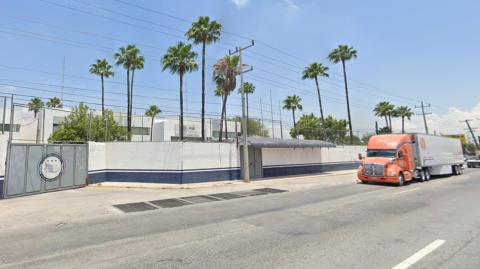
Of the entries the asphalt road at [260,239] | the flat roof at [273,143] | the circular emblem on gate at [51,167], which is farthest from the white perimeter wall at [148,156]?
the asphalt road at [260,239]

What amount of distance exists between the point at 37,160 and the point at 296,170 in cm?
1924

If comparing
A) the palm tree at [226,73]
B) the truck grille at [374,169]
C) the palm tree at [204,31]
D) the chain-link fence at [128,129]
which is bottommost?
the truck grille at [374,169]

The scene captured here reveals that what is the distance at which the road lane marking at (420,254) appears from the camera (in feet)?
15.8

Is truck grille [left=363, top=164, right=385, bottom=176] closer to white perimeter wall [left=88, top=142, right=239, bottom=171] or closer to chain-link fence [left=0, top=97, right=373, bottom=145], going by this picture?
chain-link fence [left=0, top=97, right=373, bottom=145]

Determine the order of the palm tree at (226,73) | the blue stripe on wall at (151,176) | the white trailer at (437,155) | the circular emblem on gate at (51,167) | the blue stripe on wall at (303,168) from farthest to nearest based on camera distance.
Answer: the palm tree at (226,73), the blue stripe on wall at (303,168), the white trailer at (437,155), the blue stripe on wall at (151,176), the circular emblem on gate at (51,167)

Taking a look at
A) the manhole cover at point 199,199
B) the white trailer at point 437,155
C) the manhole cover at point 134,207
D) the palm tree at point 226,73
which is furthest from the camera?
the palm tree at point 226,73

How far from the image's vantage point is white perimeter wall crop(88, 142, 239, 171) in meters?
18.3

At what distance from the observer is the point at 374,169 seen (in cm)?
1847

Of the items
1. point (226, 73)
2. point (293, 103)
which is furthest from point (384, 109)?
point (226, 73)

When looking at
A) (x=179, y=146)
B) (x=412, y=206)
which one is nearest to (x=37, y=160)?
(x=179, y=146)

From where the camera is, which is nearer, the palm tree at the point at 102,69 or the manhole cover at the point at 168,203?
the manhole cover at the point at 168,203

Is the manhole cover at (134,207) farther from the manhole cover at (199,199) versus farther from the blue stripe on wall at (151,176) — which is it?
the blue stripe on wall at (151,176)

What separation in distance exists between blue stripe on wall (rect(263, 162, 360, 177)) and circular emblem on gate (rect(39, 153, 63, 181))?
46.5 feet

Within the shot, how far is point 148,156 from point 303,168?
567 inches
